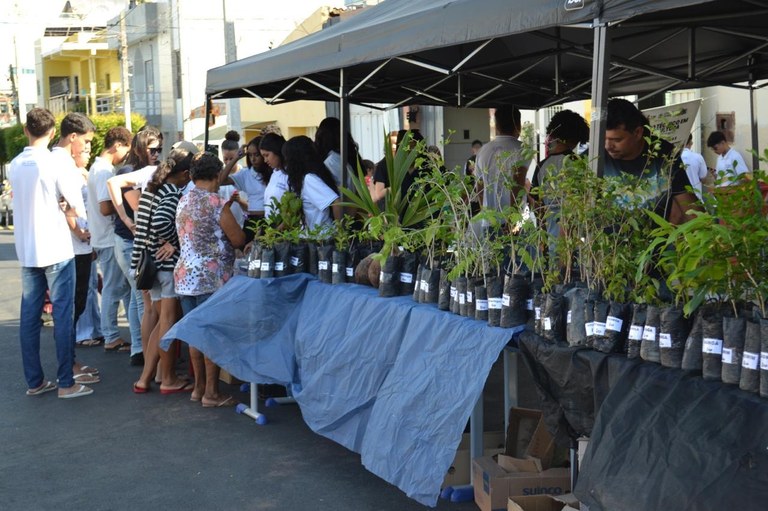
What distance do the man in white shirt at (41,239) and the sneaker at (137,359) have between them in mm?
1040

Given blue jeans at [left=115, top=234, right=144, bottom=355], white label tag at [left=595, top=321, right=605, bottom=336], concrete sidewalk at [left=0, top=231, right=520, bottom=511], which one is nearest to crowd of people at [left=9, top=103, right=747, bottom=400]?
blue jeans at [left=115, top=234, right=144, bottom=355]

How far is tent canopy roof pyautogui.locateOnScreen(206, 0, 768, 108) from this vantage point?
4.79 meters

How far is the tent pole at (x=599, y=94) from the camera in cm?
425

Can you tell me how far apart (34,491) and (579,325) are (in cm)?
316

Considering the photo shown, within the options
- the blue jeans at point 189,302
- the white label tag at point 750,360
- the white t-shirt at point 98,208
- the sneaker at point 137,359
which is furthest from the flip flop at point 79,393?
the white label tag at point 750,360

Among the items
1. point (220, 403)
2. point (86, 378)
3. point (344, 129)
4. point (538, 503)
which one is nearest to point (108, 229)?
point (86, 378)

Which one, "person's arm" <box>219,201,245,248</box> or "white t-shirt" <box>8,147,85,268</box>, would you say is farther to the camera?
"white t-shirt" <box>8,147,85,268</box>

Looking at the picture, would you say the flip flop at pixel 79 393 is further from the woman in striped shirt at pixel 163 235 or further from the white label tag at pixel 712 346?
the white label tag at pixel 712 346

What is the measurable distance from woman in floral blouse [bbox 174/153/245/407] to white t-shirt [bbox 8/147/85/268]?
34.9 inches

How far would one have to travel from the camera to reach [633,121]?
193 inches

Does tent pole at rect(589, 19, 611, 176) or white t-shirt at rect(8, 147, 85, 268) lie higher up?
tent pole at rect(589, 19, 611, 176)

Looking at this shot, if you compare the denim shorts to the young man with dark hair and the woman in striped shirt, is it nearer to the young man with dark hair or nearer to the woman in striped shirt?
the woman in striped shirt

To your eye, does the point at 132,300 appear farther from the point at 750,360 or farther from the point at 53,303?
the point at 750,360

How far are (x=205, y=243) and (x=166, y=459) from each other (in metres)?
1.65
